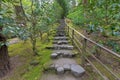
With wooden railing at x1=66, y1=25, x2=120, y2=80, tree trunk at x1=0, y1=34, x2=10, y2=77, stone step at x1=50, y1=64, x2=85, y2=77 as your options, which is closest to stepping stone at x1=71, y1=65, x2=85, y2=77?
stone step at x1=50, y1=64, x2=85, y2=77

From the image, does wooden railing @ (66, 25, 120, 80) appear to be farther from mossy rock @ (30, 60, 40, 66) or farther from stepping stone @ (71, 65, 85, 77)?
mossy rock @ (30, 60, 40, 66)

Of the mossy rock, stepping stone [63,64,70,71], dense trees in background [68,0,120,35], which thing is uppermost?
dense trees in background [68,0,120,35]

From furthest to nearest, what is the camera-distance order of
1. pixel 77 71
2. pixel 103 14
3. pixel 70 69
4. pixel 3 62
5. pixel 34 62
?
pixel 103 14 → pixel 34 62 → pixel 3 62 → pixel 70 69 → pixel 77 71

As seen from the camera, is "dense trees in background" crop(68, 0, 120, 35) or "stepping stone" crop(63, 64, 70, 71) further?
"stepping stone" crop(63, 64, 70, 71)

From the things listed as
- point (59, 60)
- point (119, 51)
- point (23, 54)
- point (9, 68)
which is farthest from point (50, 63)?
point (119, 51)

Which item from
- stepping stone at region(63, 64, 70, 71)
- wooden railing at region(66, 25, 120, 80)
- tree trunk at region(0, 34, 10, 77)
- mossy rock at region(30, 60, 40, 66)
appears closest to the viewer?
wooden railing at region(66, 25, 120, 80)

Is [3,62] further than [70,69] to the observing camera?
Yes

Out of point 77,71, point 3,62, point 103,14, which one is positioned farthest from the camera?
point 103,14

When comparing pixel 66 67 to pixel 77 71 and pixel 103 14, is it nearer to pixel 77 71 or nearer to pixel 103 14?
pixel 77 71

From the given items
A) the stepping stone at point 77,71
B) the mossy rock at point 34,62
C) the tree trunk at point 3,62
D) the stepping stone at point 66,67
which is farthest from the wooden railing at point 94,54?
the tree trunk at point 3,62

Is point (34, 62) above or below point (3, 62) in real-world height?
below

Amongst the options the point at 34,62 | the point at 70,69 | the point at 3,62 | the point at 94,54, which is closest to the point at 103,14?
the point at 94,54

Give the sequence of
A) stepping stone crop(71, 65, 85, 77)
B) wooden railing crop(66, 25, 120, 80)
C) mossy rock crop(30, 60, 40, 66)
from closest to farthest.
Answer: wooden railing crop(66, 25, 120, 80), stepping stone crop(71, 65, 85, 77), mossy rock crop(30, 60, 40, 66)

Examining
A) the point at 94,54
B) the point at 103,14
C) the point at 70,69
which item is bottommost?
the point at 70,69
